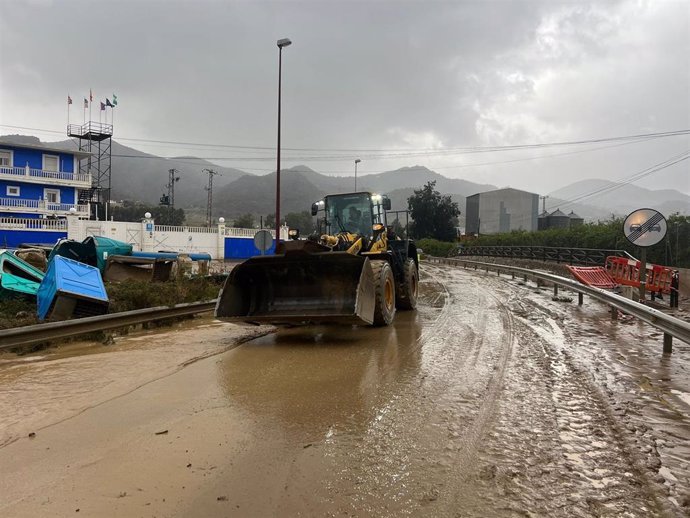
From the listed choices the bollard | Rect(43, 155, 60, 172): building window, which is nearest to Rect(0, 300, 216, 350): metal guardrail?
the bollard

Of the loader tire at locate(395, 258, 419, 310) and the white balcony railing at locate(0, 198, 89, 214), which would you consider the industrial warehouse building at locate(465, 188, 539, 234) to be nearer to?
the white balcony railing at locate(0, 198, 89, 214)

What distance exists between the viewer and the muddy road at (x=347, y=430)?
2729 mm

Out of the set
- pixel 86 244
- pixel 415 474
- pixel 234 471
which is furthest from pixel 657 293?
pixel 86 244

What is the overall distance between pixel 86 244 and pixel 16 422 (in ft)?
35.4

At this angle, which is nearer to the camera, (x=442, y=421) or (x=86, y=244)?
(x=442, y=421)

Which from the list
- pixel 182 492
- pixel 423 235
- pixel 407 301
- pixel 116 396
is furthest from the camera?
pixel 423 235

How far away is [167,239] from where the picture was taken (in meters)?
33.7

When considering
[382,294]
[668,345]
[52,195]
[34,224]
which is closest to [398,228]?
[382,294]

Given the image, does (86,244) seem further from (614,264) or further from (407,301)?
(614,264)

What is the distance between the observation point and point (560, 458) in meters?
3.25

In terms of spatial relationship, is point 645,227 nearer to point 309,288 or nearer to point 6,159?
point 309,288

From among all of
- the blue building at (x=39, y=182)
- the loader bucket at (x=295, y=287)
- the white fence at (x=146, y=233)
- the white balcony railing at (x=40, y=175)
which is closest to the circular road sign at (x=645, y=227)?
the loader bucket at (x=295, y=287)

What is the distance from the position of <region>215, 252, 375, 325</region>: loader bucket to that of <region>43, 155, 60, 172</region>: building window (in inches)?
2027

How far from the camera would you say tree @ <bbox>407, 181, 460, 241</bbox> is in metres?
67.6
